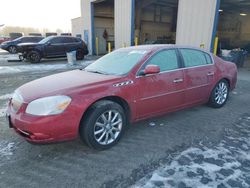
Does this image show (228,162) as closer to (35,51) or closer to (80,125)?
(80,125)

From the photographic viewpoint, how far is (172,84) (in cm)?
380

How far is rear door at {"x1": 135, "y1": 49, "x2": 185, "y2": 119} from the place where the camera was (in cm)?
348

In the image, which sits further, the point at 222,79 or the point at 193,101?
the point at 222,79

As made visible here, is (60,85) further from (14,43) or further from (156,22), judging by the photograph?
(156,22)

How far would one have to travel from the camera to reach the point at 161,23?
23797 mm

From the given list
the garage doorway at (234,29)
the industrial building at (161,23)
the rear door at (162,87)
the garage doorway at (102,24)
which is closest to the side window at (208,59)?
the rear door at (162,87)

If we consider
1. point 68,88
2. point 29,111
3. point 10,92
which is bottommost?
point 10,92

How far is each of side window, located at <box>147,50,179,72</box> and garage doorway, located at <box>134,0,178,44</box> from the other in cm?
1711

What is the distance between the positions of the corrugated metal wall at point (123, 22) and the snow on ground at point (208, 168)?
1192cm

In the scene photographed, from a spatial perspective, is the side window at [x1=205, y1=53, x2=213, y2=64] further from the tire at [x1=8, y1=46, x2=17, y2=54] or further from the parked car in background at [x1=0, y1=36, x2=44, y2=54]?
the tire at [x1=8, y1=46, x2=17, y2=54]

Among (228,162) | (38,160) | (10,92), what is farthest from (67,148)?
(10,92)

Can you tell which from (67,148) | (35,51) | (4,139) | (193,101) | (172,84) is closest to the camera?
(67,148)

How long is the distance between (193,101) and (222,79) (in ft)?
3.61

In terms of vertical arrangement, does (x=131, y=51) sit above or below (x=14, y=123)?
above
